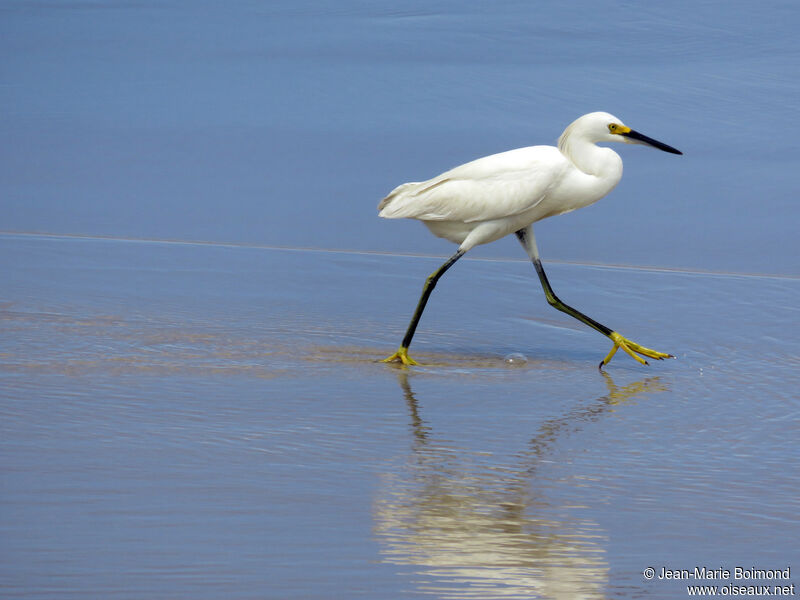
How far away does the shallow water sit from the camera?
3926 mm

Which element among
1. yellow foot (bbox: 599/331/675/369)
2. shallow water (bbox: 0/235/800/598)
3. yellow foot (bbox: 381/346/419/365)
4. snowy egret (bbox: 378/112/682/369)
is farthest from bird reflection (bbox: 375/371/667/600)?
snowy egret (bbox: 378/112/682/369)

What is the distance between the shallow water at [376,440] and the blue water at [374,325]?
19mm

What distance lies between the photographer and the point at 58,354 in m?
6.84

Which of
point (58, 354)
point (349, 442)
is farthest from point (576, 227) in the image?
point (349, 442)

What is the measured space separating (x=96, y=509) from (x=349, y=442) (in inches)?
49.4

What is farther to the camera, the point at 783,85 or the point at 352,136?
the point at 783,85

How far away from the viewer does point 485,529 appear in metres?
4.26

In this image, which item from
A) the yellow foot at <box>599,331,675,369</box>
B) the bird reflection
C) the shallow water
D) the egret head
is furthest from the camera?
the egret head

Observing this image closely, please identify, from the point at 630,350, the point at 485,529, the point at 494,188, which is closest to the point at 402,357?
the point at 494,188

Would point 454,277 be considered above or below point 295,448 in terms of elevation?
below

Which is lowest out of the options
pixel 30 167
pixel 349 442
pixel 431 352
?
pixel 30 167

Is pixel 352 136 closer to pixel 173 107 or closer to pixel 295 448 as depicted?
pixel 173 107

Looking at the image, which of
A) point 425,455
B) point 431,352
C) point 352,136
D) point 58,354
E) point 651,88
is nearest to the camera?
point 425,455

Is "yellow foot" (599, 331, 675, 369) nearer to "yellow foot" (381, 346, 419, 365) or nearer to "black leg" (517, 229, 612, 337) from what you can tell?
"black leg" (517, 229, 612, 337)
